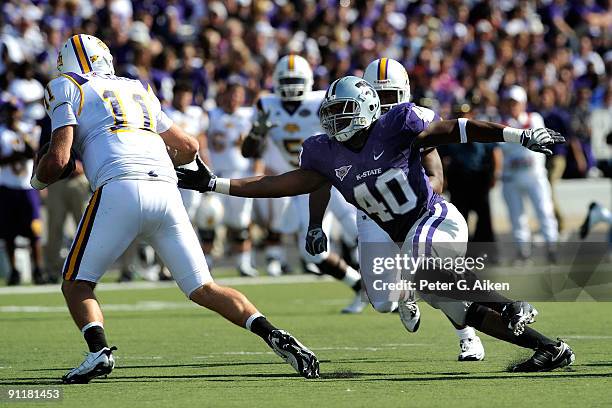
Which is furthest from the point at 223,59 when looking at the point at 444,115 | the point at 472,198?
the point at 472,198

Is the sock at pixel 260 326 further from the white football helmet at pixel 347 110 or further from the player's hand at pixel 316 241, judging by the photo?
the white football helmet at pixel 347 110

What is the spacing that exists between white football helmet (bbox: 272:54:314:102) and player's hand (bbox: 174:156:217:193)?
437 centimetres

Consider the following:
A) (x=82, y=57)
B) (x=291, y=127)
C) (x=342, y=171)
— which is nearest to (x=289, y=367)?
(x=342, y=171)

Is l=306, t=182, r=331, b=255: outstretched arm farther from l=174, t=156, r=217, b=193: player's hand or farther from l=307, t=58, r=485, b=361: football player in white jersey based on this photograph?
l=174, t=156, r=217, b=193: player's hand

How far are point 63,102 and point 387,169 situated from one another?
5.88 feet

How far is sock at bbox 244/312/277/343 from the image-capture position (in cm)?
686

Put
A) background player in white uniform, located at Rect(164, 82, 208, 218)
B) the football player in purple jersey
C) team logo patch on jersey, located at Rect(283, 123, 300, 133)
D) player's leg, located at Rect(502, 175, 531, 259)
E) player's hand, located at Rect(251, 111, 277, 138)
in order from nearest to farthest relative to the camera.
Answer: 1. the football player in purple jersey
2. player's hand, located at Rect(251, 111, 277, 138)
3. team logo patch on jersey, located at Rect(283, 123, 300, 133)
4. background player in white uniform, located at Rect(164, 82, 208, 218)
5. player's leg, located at Rect(502, 175, 531, 259)

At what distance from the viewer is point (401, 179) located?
714cm

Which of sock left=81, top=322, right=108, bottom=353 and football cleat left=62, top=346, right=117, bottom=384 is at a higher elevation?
sock left=81, top=322, right=108, bottom=353

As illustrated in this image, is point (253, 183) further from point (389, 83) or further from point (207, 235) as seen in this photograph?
point (207, 235)

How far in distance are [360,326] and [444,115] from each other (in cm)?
772

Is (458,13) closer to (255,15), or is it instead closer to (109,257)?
(255,15)

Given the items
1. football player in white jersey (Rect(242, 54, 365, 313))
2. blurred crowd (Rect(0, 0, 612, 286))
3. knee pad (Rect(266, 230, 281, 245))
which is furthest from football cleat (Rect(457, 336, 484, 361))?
knee pad (Rect(266, 230, 281, 245))

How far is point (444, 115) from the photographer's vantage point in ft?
56.5
